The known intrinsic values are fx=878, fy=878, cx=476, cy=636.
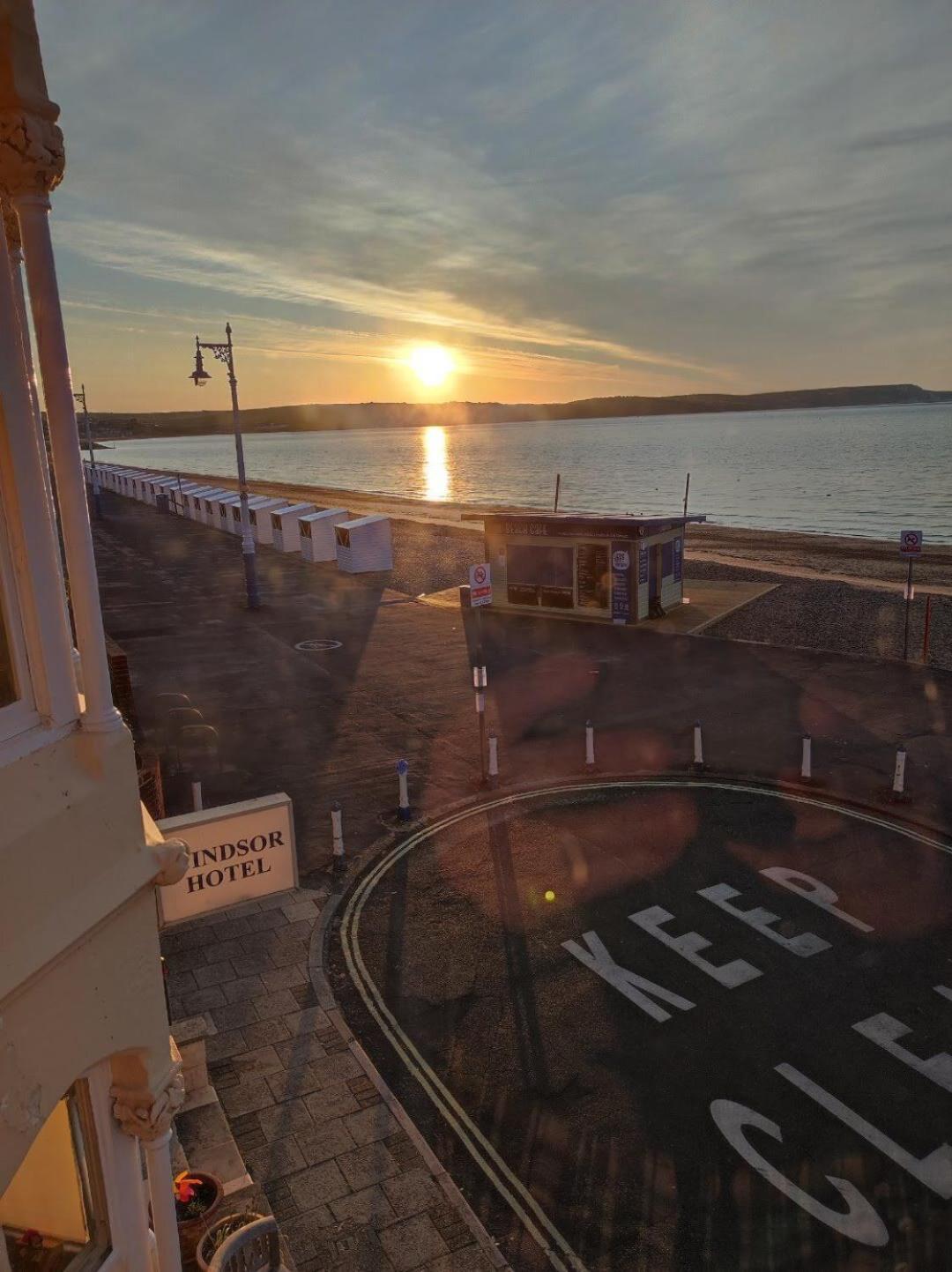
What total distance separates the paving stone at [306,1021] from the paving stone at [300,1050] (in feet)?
0.39

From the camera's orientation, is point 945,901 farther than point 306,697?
No

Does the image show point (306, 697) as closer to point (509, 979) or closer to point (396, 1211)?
point (509, 979)

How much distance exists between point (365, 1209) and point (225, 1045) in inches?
107

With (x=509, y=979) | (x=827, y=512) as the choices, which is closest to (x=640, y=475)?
(x=827, y=512)

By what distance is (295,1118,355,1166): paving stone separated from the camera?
793 cm

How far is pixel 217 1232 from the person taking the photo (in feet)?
22.2

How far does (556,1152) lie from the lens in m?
7.84

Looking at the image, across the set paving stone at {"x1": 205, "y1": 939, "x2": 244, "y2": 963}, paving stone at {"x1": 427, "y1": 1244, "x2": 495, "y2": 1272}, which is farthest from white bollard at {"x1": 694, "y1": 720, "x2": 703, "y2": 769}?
paving stone at {"x1": 427, "y1": 1244, "x2": 495, "y2": 1272}

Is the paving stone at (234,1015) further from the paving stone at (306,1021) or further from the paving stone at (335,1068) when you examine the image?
the paving stone at (335,1068)

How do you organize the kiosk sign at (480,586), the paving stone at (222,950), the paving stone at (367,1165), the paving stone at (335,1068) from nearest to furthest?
the paving stone at (367,1165) < the paving stone at (335,1068) < the paving stone at (222,950) < the kiosk sign at (480,586)

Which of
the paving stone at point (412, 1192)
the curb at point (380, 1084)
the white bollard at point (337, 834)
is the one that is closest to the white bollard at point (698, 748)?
the white bollard at point (337, 834)

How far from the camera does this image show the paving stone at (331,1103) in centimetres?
839

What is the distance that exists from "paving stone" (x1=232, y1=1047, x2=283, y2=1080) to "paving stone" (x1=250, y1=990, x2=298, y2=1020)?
0.56 meters

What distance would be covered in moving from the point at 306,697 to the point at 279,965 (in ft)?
36.3
